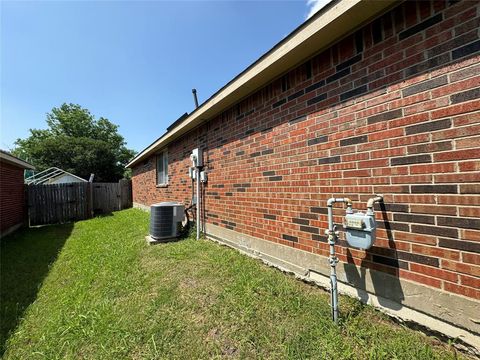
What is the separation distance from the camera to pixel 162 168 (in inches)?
358

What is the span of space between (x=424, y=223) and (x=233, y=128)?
3.15 m

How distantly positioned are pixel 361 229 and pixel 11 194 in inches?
440

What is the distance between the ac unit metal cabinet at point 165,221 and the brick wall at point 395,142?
8.57 feet

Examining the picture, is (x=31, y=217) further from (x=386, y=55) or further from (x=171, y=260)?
(x=386, y=55)

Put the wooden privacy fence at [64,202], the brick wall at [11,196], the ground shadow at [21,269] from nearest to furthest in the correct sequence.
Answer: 1. the ground shadow at [21,269]
2. the brick wall at [11,196]
3. the wooden privacy fence at [64,202]

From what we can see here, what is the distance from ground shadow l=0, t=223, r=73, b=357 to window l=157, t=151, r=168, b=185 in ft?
10.9

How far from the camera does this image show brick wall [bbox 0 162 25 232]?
309 inches

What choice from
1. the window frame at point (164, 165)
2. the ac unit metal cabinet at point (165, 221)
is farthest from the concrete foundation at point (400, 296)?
the window frame at point (164, 165)

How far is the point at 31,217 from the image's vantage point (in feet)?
32.4

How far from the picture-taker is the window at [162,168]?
8528mm

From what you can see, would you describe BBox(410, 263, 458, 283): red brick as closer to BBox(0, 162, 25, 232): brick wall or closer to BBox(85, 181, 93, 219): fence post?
BBox(0, 162, 25, 232): brick wall

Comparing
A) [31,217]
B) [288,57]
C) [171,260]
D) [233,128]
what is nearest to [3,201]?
[31,217]

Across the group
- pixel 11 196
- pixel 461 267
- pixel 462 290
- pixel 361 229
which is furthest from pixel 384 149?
pixel 11 196

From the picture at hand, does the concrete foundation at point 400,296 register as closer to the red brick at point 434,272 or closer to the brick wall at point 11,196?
the red brick at point 434,272
